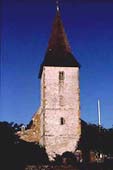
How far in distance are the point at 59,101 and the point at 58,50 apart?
5.94m

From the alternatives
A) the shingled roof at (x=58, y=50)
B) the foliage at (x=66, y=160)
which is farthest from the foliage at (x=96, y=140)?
the shingled roof at (x=58, y=50)

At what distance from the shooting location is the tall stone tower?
47219mm

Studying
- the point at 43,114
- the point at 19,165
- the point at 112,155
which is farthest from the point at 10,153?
the point at 43,114

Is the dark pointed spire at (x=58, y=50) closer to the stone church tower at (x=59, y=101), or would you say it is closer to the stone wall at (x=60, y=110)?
the stone church tower at (x=59, y=101)

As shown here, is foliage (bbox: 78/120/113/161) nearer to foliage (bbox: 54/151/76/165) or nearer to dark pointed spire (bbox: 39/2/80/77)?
foliage (bbox: 54/151/76/165)

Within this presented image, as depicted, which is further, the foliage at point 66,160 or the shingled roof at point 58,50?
the shingled roof at point 58,50

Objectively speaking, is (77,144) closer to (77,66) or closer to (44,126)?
(44,126)

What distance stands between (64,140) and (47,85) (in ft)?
19.7

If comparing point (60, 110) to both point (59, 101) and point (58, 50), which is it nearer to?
point (59, 101)

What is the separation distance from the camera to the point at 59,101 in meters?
48.4

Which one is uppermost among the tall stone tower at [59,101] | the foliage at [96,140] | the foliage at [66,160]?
the tall stone tower at [59,101]

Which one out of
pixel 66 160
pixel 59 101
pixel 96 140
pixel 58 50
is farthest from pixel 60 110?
pixel 66 160

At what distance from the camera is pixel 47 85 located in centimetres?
4909

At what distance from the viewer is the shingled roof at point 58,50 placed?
50.1 metres
